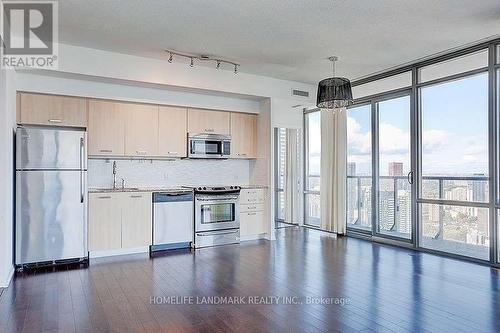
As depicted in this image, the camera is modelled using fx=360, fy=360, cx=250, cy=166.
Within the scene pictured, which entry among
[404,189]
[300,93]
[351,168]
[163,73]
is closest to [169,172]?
[163,73]

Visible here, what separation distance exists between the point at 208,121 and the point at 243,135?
74 cm

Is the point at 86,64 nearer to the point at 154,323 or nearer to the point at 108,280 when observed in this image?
the point at 108,280

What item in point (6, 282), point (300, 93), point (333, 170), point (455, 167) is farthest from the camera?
point (333, 170)

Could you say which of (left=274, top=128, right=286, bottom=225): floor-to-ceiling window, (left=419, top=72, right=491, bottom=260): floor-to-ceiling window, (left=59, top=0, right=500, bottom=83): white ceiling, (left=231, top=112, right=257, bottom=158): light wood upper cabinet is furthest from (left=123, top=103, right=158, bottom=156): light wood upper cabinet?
(left=419, top=72, right=491, bottom=260): floor-to-ceiling window

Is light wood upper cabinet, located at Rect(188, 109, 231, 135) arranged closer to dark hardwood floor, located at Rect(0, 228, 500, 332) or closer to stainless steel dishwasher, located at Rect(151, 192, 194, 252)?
stainless steel dishwasher, located at Rect(151, 192, 194, 252)

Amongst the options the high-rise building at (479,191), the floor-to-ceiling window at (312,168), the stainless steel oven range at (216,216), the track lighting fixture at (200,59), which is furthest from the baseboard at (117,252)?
the high-rise building at (479,191)

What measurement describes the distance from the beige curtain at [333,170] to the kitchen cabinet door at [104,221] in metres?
3.86

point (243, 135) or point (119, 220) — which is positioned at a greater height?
point (243, 135)

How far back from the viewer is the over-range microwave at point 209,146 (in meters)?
6.03

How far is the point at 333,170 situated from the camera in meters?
6.93

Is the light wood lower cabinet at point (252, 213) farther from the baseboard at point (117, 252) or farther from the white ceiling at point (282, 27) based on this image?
the white ceiling at point (282, 27)

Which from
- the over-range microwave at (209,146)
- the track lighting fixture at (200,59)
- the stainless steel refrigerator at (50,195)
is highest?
the track lighting fixture at (200,59)

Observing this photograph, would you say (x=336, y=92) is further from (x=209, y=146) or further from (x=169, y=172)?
(x=169, y=172)

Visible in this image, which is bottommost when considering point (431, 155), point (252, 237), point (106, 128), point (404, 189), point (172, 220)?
point (252, 237)
